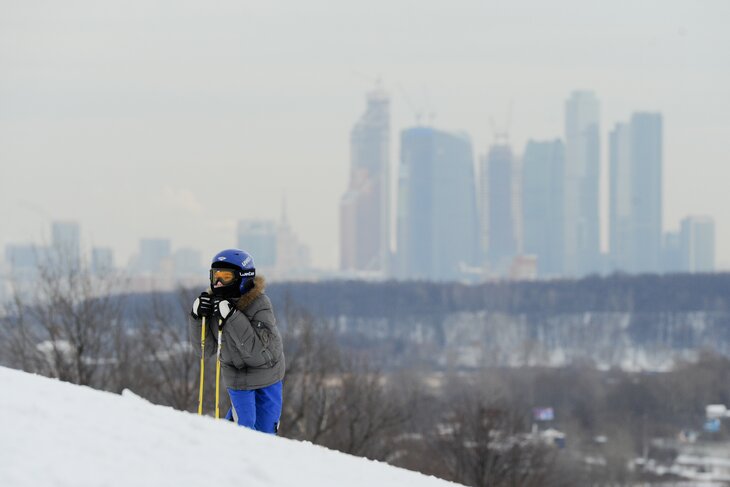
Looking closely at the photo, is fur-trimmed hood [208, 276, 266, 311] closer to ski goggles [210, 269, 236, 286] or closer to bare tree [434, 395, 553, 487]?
ski goggles [210, 269, 236, 286]

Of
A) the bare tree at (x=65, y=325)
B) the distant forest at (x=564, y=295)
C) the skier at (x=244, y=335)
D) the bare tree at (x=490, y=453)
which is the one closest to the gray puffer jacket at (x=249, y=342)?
the skier at (x=244, y=335)

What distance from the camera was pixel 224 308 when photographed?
26.9ft

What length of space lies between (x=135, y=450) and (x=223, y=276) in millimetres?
2078

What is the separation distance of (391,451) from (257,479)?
3116 centimetres

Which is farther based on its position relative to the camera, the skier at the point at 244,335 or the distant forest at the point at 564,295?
the distant forest at the point at 564,295

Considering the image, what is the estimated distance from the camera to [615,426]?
263 feet

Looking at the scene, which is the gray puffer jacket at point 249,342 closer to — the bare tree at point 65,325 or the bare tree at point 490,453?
the bare tree at point 65,325

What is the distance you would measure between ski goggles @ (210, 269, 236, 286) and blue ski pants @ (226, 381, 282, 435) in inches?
28.7

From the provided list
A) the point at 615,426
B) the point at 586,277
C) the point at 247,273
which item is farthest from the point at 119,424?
the point at 586,277

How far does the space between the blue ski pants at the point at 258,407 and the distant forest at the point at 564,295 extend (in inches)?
5161

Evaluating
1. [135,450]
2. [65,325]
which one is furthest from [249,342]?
[65,325]

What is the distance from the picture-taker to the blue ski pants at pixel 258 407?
27.9ft

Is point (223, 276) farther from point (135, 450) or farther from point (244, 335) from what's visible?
point (135, 450)

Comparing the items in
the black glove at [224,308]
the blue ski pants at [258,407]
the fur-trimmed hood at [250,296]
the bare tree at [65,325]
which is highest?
the fur-trimmed hood at [250,296]
